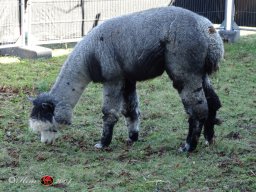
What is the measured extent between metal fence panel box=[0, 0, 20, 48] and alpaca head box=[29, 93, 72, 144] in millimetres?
5593

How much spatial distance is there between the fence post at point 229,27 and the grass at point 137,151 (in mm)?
3786

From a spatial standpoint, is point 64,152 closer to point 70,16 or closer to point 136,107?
point 136,107

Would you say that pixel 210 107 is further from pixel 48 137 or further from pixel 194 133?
pixel 48 137

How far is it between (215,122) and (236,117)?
1466 millimetres

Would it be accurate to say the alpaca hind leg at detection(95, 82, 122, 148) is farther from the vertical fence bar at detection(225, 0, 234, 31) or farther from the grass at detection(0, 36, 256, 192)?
the vertical fence bar at detection(225, 0, 234, 31)

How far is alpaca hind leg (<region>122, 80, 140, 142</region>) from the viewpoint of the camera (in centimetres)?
718

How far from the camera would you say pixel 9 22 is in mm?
12250

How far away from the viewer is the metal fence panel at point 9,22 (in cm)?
1214

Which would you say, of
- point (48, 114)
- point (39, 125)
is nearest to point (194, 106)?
point (48, 114)

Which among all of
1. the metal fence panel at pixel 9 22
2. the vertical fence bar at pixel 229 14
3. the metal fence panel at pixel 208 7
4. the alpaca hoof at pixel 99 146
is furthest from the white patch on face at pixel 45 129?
the metal fence panel at pixel 208 7

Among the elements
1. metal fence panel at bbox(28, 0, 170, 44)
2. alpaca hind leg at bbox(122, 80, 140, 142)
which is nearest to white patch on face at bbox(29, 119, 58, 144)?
alpaca hind leg at bbox(122, 80, 140, 142)

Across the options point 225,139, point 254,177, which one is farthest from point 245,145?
point 254,177

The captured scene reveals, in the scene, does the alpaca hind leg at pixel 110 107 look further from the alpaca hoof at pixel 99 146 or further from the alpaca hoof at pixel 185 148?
the alpaca hoof at pixel 185 148

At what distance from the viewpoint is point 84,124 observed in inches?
314
